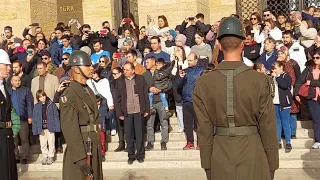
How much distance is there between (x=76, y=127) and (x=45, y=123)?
4.86 metres

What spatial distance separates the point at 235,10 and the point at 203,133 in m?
13.2

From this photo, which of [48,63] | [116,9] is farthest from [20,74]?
[116,9]

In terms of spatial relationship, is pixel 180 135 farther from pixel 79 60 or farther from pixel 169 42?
pixel 79 60

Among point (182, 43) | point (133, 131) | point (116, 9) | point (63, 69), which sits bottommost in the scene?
point (133, 131)

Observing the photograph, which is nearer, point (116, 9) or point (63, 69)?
point (63, 69)

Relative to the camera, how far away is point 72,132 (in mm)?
4777

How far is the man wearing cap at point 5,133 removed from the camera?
554cm

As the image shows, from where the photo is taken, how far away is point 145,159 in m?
9.21

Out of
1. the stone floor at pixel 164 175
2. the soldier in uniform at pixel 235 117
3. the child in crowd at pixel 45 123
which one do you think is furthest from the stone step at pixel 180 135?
the soldier in uniform at pixel 235 117

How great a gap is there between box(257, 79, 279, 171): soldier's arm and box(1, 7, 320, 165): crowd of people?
14.9 feet

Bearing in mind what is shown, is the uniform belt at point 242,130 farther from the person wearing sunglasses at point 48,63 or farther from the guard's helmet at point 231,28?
the person wearing sunglasses at point 48,63

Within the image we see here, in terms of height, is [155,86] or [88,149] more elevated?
[155,86]

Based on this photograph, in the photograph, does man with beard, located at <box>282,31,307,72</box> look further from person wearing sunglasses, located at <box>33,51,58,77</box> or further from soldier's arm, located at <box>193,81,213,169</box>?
soldier's arm, located at <box>193,81,213,169</box>

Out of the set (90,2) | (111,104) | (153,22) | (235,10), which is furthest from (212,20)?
(111,104)
